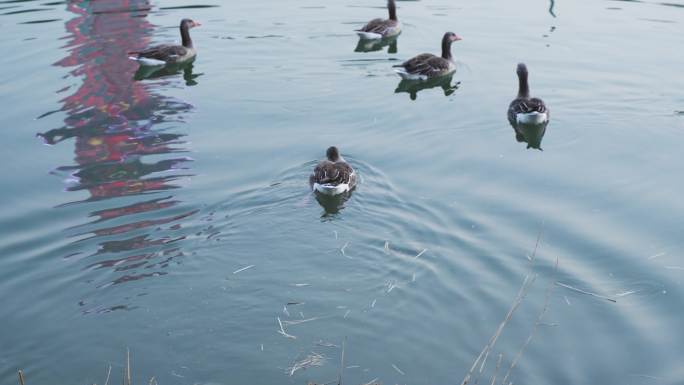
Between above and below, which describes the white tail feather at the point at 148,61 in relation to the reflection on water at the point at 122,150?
below

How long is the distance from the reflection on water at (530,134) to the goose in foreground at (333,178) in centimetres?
377

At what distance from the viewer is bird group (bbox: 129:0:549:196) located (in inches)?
489

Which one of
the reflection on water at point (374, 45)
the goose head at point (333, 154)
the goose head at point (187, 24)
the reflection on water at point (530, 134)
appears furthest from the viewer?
the reflection on water at point (374, 45)

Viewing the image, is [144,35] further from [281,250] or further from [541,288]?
[541,288]

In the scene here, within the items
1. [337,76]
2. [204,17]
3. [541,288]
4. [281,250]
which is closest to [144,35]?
[204,17]

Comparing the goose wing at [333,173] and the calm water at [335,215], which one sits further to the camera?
the goose wing at [333,173]

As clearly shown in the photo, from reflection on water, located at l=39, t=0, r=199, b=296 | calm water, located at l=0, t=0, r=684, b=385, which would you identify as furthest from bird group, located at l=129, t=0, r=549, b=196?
reflection on water, located at l=39, t=0, r=199, b=296

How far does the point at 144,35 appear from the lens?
2305cm

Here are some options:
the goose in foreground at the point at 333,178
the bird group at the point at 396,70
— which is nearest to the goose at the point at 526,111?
the bird group at the point at 396,70

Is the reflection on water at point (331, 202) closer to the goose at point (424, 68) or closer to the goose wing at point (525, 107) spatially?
the goose wing at point (525, 107)

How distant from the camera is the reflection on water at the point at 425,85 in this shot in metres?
18.3

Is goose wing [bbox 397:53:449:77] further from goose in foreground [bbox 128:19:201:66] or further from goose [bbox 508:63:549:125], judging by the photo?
goose in foreground [bbox 128:19:201:66]

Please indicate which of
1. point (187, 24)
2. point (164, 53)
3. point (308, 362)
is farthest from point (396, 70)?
point (308, 362)

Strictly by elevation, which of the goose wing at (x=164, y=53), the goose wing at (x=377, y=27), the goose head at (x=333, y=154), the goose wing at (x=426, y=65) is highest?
the goose head at (x=333, y=154)
